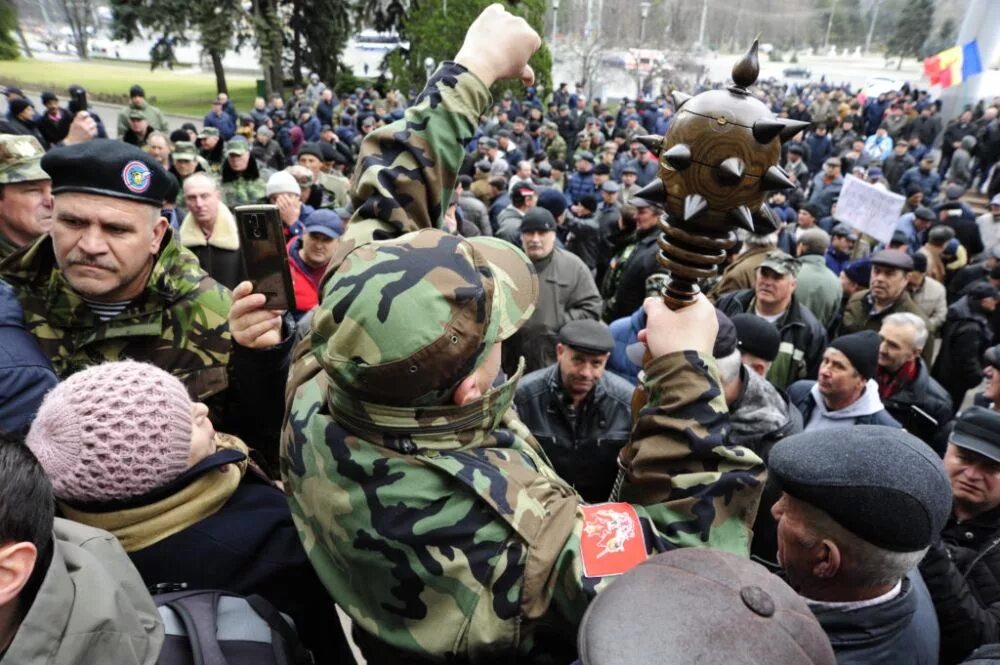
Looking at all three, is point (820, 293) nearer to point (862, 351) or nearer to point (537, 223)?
point (862, 351)

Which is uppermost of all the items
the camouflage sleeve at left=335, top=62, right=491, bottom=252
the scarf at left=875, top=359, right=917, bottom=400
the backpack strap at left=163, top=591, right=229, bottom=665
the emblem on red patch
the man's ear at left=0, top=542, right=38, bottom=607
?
the camouflage sleeve at left=335, top=62, right=491, bottom=252

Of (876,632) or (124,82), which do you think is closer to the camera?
(876,632)

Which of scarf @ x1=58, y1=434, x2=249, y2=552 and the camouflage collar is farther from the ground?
the camouflage collar

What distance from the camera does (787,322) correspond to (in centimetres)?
441

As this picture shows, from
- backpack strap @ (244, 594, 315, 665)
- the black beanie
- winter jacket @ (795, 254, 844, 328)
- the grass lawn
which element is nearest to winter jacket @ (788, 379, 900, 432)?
the black beanie

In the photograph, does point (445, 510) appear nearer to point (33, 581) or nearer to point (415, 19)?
point (33, 581)

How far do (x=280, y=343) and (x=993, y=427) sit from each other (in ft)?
8.74

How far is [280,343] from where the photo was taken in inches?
79.0

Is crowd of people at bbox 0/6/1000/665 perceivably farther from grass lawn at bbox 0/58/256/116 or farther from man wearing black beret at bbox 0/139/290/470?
grass lawn at bbox 0/58/256/116

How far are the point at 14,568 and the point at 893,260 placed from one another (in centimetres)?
532

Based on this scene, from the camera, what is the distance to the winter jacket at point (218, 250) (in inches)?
180

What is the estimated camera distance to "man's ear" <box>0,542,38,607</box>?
3.45ft

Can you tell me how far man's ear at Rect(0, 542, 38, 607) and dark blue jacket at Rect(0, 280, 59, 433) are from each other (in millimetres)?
924

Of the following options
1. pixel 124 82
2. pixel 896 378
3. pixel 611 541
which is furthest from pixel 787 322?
pixel 124 82
